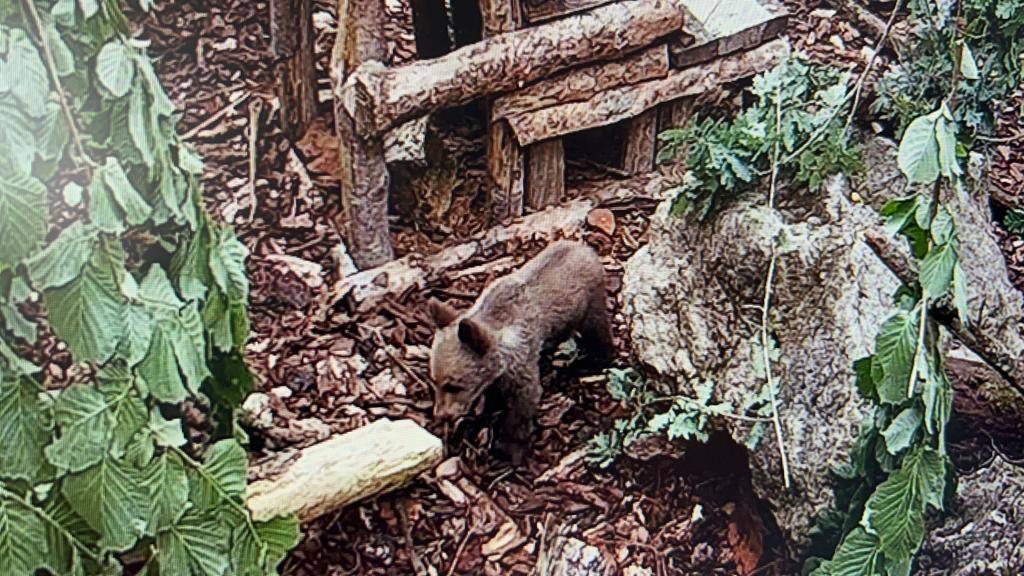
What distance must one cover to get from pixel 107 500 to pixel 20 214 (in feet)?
1.53

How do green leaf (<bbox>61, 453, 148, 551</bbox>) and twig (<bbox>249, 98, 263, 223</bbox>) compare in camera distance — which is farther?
twig (<bbox>249, 98, 263, 223</bbox>)

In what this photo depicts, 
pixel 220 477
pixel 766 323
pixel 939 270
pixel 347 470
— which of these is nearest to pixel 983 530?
pixel 766 323

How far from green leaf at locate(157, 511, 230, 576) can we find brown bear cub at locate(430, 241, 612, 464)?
4.98 feet

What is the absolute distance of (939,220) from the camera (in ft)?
6.70

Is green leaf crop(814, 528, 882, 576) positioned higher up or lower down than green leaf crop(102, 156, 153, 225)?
lower down

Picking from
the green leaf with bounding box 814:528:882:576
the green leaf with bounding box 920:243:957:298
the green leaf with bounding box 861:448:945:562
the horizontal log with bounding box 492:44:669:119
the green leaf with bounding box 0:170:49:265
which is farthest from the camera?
the horizontal log with bounding box 492:44:669:119

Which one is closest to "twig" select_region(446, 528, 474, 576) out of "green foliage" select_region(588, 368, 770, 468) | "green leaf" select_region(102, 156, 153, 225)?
"green foliage" select_region(588, 368, 770, 468)

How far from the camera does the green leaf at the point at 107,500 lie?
177 cm

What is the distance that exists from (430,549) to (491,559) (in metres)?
0.17

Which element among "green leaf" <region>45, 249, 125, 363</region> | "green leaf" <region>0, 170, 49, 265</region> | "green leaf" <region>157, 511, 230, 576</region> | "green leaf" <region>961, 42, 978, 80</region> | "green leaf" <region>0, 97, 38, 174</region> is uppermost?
"green leaf" <region>0, 97, 38, 174</region>

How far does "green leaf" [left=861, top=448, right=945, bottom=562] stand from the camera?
2.17 metres

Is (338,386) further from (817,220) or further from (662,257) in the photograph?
(817,220)

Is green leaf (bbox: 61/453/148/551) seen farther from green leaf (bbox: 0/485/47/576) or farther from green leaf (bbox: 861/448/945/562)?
green leaf (bbox: 861/448/945/562)

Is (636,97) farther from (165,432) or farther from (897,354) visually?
(165,432)
